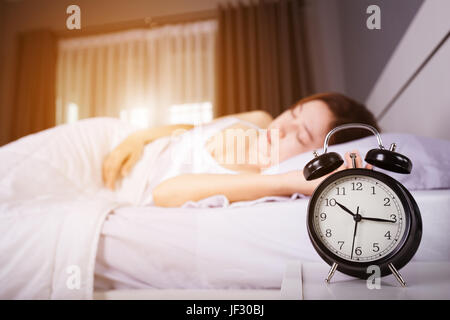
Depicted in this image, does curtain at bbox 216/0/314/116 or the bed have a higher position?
curtain at bbox 216/0/314/116

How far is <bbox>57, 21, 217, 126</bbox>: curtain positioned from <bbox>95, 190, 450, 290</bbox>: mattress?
1.78 meters

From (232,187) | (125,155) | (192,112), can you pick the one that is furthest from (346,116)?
(192,112)

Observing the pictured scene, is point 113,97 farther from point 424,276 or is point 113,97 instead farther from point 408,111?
point 424,276

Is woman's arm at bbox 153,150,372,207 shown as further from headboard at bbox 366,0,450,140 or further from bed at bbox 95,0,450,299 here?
headboard at bbox 366,0,450,140

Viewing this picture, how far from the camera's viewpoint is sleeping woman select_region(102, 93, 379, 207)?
67 centimetres

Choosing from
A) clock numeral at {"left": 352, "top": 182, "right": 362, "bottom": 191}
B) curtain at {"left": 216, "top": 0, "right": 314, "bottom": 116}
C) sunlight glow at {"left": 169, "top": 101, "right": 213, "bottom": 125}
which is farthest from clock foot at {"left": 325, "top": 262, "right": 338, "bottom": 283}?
sunlight glow at {"left": 169, "top": 101, "right": 213, "bottom": 125}

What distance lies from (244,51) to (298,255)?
6.25ft

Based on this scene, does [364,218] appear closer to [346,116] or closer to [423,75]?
[346,116]

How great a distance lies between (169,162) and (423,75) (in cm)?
73

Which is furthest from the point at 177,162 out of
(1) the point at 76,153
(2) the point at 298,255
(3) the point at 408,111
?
(3) the point at 408,111

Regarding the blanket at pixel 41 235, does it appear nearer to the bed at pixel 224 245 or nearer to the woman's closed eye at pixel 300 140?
the bed at pixel 224 245

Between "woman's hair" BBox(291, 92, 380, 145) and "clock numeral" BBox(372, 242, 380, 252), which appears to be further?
"woman's hair" BBox(291, 92, 380, 145)
